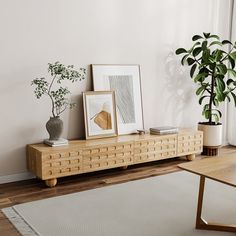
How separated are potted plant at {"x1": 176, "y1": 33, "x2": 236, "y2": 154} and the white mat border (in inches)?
109

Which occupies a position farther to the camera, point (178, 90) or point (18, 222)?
point (178, 90)

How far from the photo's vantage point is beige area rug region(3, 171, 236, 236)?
2412 mm

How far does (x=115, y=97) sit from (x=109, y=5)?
104 cm

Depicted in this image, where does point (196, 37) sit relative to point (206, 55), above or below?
above

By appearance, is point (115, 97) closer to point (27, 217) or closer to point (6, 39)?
point (6, 39)

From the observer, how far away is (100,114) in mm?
3838

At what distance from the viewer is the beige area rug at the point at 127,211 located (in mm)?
2412

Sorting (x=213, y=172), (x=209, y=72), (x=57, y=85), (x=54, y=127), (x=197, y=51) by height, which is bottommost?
(x=213, y=172)

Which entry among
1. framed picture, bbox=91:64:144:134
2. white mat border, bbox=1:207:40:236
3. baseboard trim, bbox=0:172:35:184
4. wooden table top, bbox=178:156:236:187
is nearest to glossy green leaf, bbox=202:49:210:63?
framed picture, bbox=91:64:144:134

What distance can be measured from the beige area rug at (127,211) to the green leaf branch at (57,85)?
3.28 ft

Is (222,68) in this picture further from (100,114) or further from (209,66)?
(100,114)

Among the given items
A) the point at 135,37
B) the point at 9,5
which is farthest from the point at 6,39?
the point at 135,37

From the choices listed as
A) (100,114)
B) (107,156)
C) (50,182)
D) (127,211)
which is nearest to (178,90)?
(100,114)

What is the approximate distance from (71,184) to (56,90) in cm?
100
